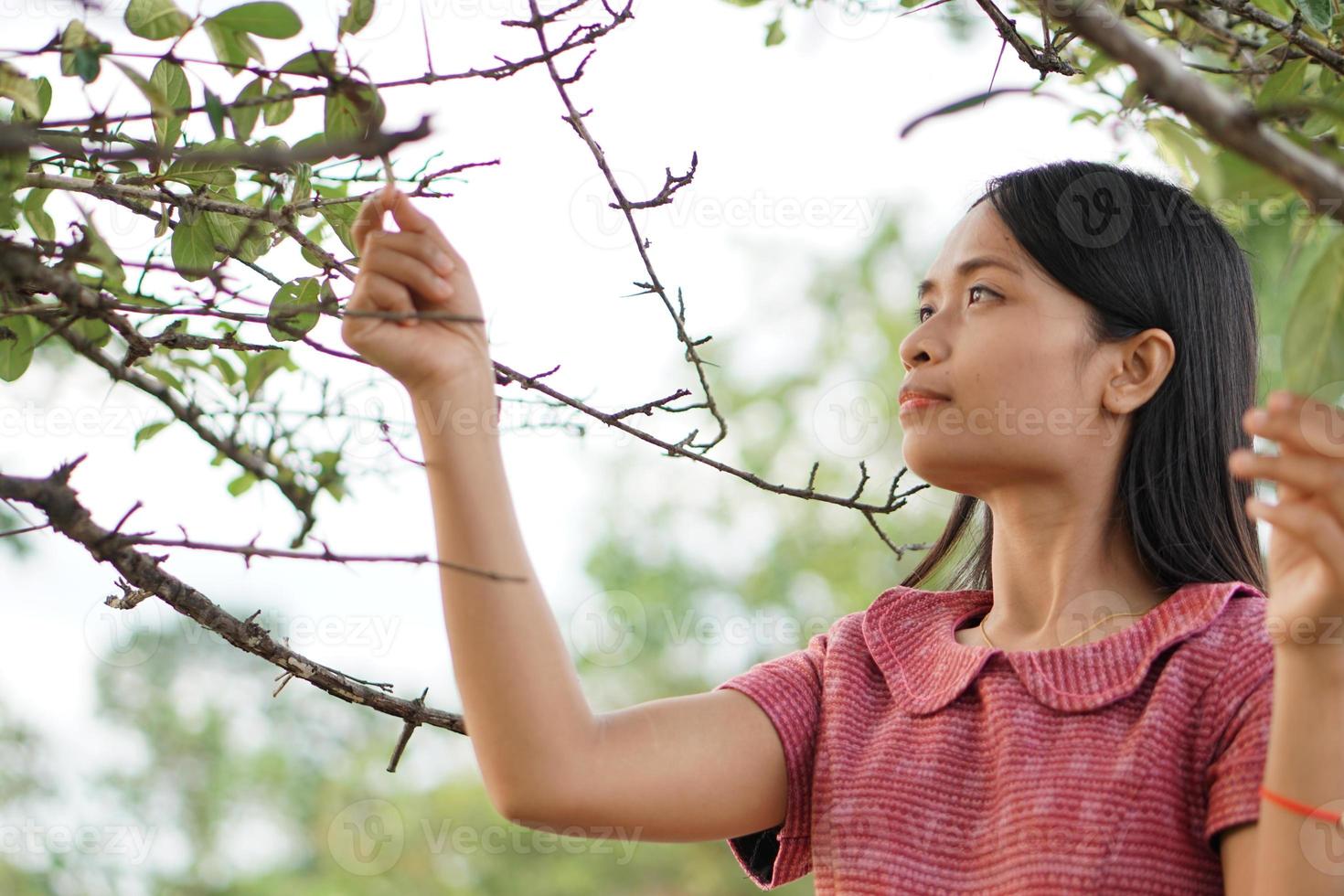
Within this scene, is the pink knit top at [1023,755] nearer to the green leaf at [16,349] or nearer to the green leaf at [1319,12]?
the green leaf at [1319,12]

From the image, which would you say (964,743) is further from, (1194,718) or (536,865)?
(536,865)

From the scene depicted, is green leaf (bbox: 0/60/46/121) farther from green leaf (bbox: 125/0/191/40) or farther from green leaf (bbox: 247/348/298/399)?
green leaf (bbox: 247/348/298/399)

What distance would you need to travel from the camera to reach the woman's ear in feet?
3.35

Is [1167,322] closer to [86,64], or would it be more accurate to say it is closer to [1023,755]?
[1023,755]

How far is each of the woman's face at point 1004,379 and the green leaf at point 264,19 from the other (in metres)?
0.51

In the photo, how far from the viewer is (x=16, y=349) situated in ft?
2.86

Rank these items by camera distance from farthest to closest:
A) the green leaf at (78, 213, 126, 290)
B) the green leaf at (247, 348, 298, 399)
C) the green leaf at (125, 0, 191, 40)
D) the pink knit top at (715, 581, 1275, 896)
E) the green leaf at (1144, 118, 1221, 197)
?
the green leaf at (247, 348, 298, 399) → the pink knit top at (715, 581, 1275, 896) → the green leaf at (125, 0, 191, 40) → the green leaf at (78, 213, 126, 290) → the green leaf at (1144, 118, 1221, 197)

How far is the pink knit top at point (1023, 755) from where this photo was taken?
814 millimetres

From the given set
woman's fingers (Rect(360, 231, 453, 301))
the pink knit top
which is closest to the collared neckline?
the pink knit top

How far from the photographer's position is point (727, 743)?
95cm

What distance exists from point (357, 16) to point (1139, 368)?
2.14 ft

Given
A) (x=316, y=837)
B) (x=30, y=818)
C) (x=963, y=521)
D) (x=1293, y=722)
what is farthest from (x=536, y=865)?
(x=1293, y=722)

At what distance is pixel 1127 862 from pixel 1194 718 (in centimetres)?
11

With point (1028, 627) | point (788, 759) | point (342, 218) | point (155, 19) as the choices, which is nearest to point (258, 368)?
point (342, 218)
